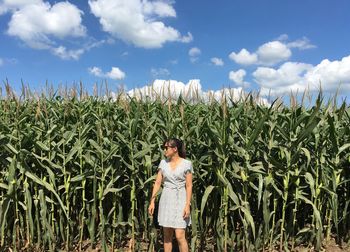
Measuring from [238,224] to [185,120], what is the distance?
6.01 ft

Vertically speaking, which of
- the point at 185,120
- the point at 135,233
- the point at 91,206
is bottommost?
the point at 135,233

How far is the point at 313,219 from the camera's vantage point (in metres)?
5.74

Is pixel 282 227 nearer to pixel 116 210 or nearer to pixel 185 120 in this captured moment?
pixel 185 120

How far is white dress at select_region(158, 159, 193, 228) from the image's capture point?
507cm

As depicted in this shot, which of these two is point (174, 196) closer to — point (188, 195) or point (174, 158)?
point (188, 195)

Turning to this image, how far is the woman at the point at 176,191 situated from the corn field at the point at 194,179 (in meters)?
0.42

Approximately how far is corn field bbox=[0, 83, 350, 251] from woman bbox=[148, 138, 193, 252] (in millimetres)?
418

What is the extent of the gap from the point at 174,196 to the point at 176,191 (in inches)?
2.8

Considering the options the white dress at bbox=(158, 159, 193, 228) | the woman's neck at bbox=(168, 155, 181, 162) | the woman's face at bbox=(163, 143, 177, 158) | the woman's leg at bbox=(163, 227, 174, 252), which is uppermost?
the woman's face at bbox=(163, 143, 177, 158)

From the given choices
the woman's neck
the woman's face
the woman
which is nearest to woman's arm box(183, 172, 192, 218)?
the woman

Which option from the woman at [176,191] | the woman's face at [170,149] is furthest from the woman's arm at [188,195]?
the woman's face at [170,149]

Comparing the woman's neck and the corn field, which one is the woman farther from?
the corn field

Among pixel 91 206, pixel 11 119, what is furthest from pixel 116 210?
pixel 11 119

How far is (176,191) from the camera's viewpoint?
202 inches
